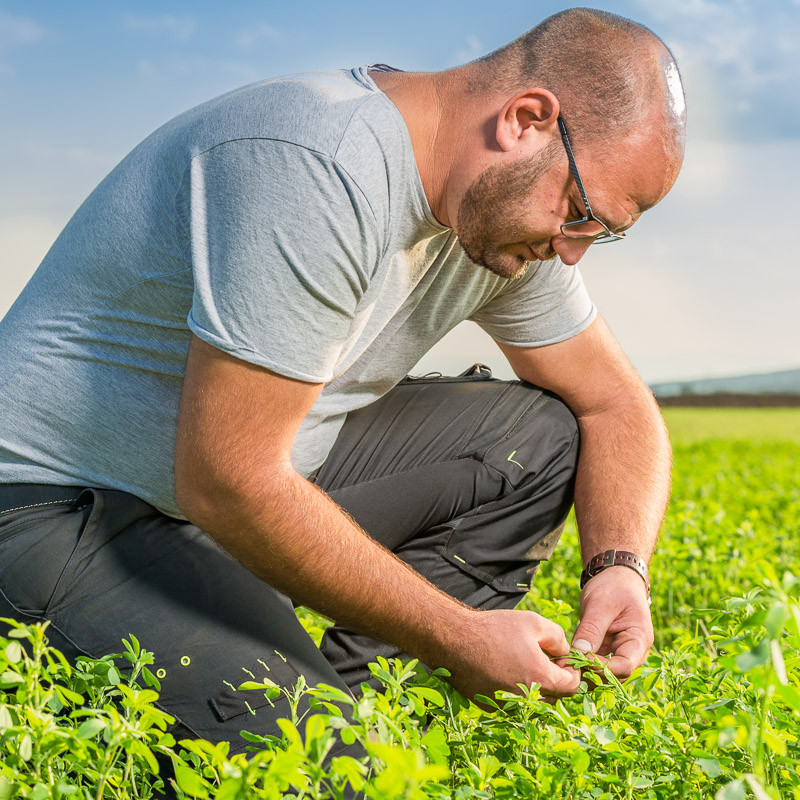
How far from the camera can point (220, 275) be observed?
177 cm

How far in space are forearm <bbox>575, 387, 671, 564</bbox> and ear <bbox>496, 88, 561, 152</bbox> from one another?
1007mm

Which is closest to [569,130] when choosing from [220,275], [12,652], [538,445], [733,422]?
[220,275]

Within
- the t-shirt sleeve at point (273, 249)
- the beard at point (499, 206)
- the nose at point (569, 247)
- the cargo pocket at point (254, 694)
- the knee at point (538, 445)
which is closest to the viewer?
the t-shirt sleeve at point (273, 249)

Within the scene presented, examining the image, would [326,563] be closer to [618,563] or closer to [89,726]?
[89,726]

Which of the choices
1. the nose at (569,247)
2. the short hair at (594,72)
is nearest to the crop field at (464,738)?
the nose at (569,247)

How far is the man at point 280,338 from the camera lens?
1.79m

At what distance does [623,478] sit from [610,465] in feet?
0.18

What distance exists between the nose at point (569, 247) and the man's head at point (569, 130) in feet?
0.14

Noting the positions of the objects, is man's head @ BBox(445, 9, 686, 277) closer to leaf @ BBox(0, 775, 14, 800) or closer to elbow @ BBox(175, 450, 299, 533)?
elbow @ BBox(175, 450, 299, 533)

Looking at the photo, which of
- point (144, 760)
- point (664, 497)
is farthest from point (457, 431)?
point (144, 760)


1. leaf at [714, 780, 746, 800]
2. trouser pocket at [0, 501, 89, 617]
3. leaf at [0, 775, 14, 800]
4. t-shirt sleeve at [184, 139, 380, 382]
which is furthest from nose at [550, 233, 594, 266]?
leaf at [0, 775, 14, 800]

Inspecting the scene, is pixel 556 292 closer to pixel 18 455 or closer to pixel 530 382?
pixel 530 382

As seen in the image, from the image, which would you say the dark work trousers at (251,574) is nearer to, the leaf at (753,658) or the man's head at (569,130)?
the man's head at (569,130)

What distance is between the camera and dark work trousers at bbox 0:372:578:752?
195 cm
